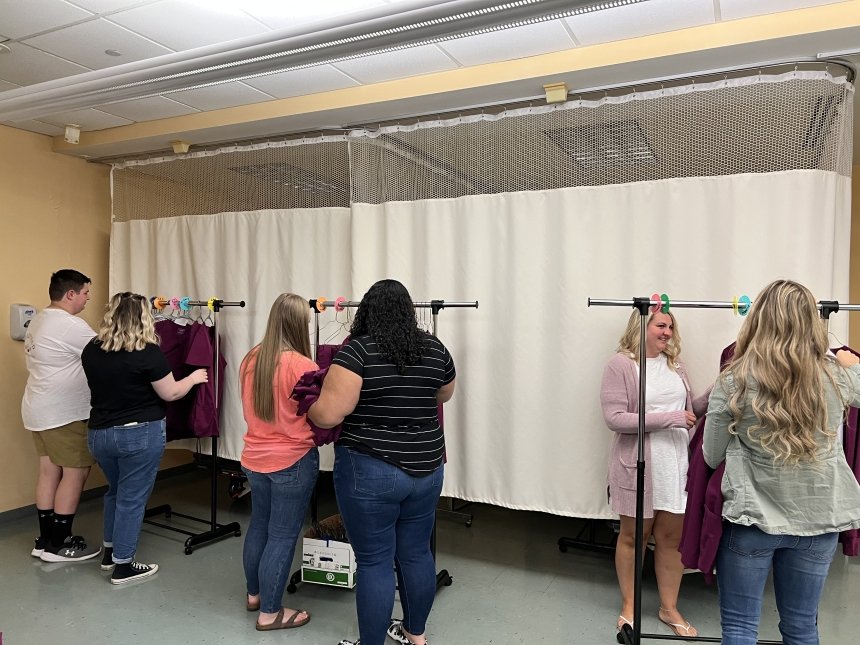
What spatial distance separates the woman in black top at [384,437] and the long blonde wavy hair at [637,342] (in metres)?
0.97

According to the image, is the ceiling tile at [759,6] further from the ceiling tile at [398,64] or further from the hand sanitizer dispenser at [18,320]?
the hand sanitizer dispenser at [18,320]

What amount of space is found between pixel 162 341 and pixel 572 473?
8.56 feet

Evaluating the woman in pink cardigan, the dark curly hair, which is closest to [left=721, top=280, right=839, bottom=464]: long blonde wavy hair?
the woman in pink cardigan

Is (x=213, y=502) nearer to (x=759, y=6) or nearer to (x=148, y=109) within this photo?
(x=148, y=109)

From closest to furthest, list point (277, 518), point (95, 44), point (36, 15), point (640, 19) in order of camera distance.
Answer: point (640, 19) → point (36, 15) → point (277, 518) → point (95, 44)

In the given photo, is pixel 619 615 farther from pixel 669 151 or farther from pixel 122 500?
pixel 122 500

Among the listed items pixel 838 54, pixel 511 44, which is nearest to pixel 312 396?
pixel 511 44

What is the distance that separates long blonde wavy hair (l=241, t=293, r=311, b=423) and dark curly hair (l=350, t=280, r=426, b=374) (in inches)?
20.8

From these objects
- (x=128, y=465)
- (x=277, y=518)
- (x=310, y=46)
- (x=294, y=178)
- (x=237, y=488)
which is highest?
(x=310, y=46)

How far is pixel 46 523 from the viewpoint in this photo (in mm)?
3650

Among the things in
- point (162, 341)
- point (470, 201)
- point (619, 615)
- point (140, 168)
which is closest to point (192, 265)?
point (162, 341)

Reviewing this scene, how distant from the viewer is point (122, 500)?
326cm

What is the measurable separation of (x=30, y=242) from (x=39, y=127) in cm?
77

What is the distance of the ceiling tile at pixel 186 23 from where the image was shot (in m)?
2.62
